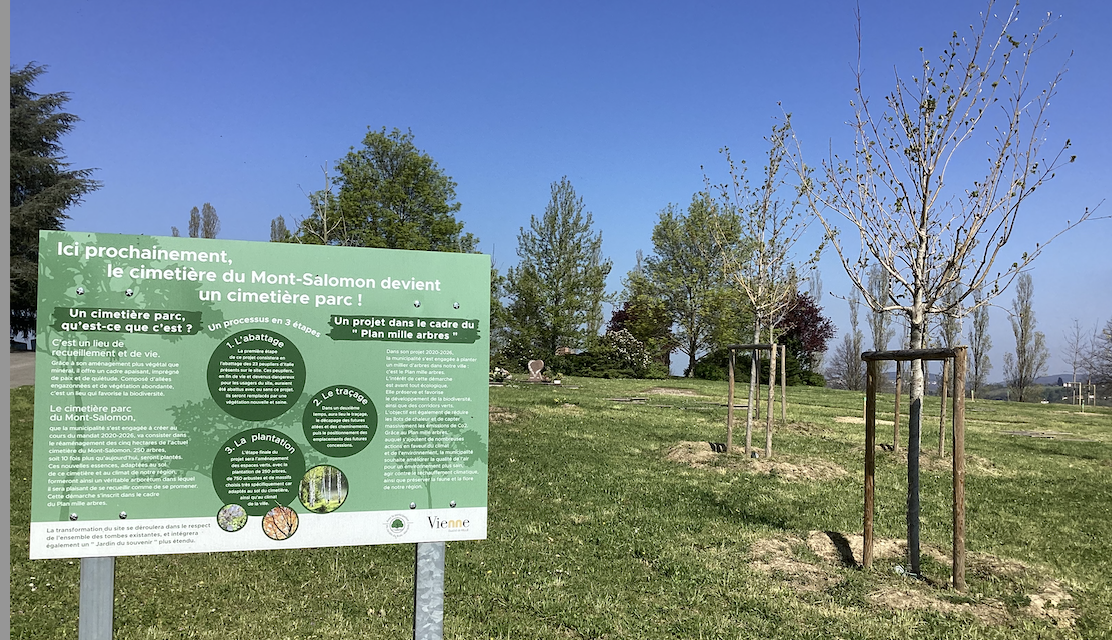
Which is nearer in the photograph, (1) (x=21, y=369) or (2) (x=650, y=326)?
(1) (x=21, y=369)

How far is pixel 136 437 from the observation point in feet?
11.0

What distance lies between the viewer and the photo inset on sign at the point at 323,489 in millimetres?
3549

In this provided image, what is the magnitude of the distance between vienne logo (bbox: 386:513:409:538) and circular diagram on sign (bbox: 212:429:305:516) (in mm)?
460

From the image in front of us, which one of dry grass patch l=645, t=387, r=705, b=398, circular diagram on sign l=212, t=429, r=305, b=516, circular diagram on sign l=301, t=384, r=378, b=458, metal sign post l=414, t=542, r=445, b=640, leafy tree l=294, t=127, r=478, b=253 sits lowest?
dry grass patch l=645, t=387, r=705, b=398

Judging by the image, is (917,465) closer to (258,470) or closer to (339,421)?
(339,421)

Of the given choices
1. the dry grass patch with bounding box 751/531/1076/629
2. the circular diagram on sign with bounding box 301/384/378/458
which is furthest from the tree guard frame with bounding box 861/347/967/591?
the circular diagram on sign with bounding box 301/384/378/458

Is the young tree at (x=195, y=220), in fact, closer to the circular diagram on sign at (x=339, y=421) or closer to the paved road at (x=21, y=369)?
the paved road at (x=21, y=369)

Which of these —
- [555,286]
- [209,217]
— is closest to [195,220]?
[209,217]

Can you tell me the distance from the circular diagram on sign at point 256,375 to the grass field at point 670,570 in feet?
7.59

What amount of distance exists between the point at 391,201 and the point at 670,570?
1869 centimetres

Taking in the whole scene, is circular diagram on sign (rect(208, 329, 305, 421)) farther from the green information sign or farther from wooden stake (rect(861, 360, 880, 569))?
wooden stake (rect(861, 360, 880, 569))

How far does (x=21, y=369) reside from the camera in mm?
21328

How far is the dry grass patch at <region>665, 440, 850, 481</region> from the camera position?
10688 millimetres

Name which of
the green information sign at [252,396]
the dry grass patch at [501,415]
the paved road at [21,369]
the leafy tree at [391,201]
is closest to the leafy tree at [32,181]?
the paved road at [21,369]
